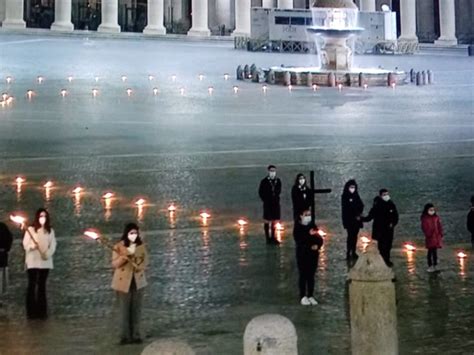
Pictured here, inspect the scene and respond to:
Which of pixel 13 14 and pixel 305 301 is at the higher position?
pixel 13 14

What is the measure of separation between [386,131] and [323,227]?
15.0 metres

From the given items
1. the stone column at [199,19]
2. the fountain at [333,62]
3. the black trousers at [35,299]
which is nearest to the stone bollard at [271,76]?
the fountain at [333,62]

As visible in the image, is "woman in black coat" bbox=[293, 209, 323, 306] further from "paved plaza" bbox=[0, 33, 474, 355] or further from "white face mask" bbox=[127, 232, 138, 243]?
"white face mask" bbox=[127, 232, 138, 243]

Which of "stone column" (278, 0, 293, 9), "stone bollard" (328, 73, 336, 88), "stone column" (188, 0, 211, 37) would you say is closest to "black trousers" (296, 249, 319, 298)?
"stone bollard" (328, 73, 336, 88)

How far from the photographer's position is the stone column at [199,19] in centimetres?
7519

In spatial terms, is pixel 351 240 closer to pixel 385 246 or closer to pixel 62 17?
pixel 385 246

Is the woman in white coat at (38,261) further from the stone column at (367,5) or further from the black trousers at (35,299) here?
the stone column at (367,5)

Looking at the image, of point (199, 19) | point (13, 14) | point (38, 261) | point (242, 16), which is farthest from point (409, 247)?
point (242, 16)

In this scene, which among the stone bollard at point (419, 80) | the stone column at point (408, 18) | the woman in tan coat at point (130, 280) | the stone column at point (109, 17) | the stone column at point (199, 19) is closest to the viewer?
the woman in tan coat at point (130, 280)

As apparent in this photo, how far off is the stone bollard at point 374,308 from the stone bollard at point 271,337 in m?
1.70

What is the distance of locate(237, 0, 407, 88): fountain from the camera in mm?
46531

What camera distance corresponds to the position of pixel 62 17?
237ft

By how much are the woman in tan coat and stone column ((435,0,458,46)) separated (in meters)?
70.1

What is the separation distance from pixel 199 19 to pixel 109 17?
23.3ft
